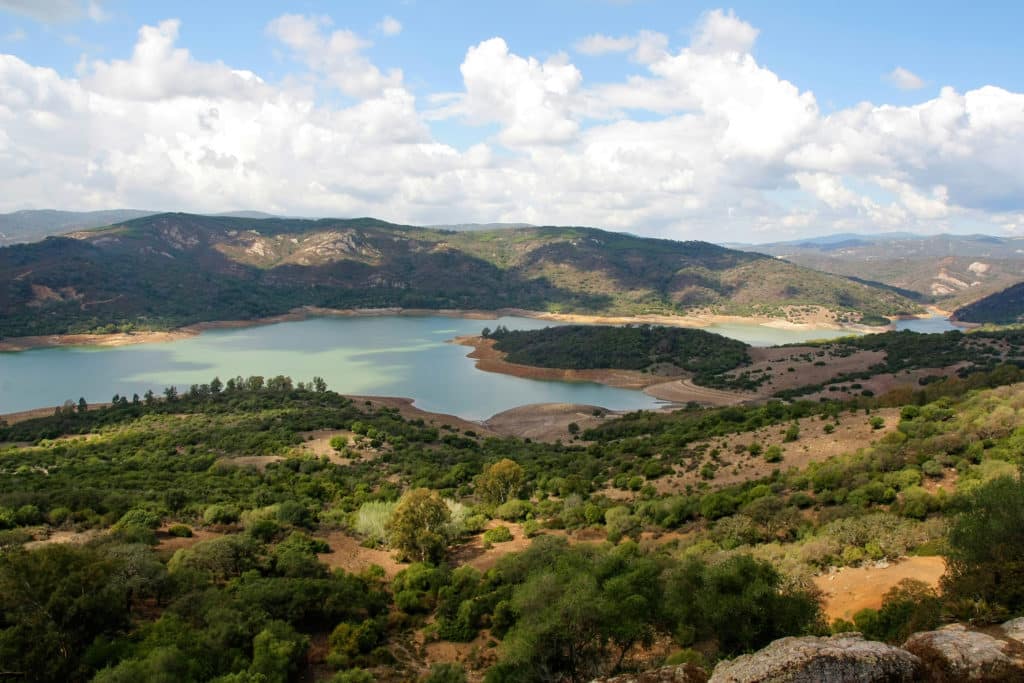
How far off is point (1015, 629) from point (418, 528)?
649 inches

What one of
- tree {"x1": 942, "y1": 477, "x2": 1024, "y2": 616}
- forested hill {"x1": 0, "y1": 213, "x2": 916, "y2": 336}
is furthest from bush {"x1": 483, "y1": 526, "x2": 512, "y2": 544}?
forested hill {"x1": 0, "y1": 213, "x2": 916, "y2": 336}

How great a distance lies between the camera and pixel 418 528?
70.0 feet

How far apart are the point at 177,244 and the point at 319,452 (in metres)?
186

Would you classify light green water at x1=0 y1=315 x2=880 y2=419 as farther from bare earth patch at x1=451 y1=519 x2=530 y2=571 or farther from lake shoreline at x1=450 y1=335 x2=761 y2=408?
bare earth patch at x1=451 y1=519 x2=530 y2=571

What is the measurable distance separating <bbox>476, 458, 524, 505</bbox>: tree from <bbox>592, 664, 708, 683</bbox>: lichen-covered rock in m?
19.9

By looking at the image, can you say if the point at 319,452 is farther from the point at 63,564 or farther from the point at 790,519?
the point at 790,519

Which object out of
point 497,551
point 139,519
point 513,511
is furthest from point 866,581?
point 139,519

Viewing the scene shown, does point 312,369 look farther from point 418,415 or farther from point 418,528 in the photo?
point 418,528

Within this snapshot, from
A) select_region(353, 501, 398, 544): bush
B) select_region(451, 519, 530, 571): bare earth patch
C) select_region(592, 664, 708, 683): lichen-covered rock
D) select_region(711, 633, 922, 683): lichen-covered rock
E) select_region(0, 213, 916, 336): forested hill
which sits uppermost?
select_region(0, 213, 916, 336): forested hill

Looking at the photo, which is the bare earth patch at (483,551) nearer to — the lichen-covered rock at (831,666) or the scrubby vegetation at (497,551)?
the scrubby vegetation at (497,551)

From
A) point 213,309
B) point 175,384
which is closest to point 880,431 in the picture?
point 175,384

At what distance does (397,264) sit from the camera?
19750 centimetres

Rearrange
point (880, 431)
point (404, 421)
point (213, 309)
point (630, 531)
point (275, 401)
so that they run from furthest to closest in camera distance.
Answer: point (213, 309) → point (275, 401) → point (404, 421) → point (880, 431) → point (630, 531)

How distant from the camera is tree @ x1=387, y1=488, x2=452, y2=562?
69.3ft
